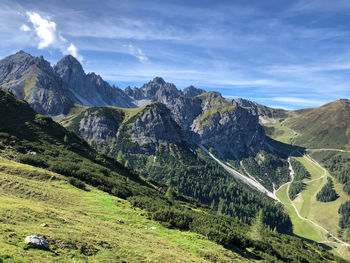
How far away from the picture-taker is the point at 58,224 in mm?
25562

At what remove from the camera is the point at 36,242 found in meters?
18.2

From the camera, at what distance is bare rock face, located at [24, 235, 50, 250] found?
1795 cm

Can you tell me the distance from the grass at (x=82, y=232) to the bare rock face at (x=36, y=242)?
1.65ft

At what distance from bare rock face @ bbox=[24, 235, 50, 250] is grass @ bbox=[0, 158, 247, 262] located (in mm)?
502

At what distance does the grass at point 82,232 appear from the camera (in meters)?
19.1

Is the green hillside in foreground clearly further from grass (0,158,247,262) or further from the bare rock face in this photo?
the bare rock face

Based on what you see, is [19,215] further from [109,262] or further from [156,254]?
[156,254]

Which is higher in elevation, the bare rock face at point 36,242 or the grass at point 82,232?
the bare rock face at point 36,242

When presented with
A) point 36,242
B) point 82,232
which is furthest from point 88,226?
point 36,242

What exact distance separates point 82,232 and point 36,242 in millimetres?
7229

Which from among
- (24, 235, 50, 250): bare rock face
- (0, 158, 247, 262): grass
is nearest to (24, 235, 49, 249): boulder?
(24, 235, 50, 250): bare rock face

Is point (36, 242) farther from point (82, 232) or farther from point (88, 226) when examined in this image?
point (88, 226)

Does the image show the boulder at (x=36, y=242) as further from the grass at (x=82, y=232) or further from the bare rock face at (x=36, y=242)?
the grass at (x=82, y=232)

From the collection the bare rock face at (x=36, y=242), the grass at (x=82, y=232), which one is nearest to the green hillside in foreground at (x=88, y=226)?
the grass at (x=82, y=232)
